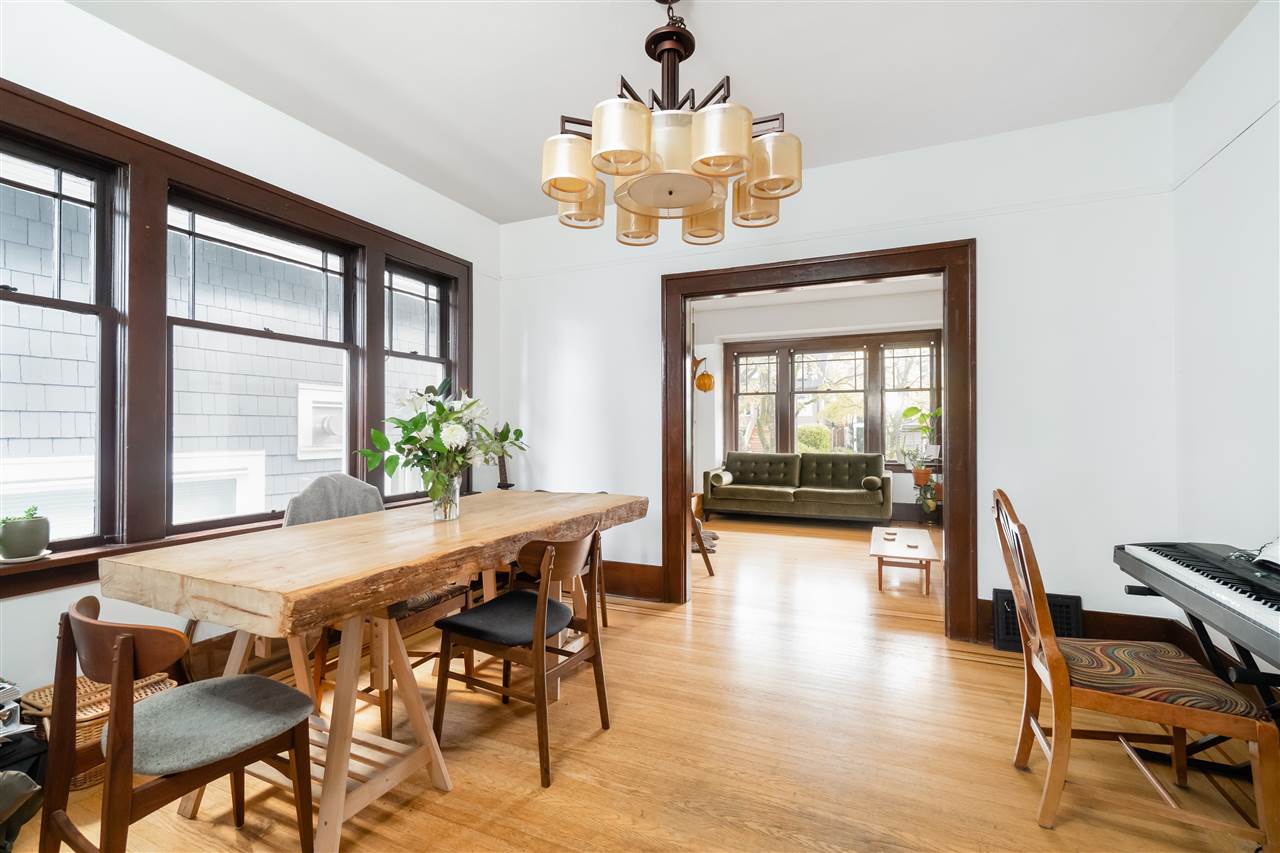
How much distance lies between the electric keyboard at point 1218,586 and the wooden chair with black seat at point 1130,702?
19 cm

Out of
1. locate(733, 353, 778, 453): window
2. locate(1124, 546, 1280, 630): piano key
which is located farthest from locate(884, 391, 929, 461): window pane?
locate(1124, 546, 1280, 630): piano key

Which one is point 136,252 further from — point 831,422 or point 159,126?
point 831,422

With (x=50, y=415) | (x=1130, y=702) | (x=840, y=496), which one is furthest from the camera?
(x=840, y=496)

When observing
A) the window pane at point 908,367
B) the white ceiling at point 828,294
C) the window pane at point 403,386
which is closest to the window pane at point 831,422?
the window pane at point 908,367

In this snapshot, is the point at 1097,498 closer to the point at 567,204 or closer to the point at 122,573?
the point at 567,204

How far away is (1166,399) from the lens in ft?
9.62

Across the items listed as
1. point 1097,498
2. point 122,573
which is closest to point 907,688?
point 1097,498

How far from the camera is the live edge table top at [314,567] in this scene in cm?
131

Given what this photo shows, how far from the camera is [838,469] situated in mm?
7262

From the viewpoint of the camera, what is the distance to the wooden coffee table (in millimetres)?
4121

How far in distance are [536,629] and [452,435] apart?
77 centimetres

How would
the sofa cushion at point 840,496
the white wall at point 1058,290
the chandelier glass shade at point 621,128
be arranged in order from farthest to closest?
the sofa cushion at point 840,496, the white wall at point 1058,290, the chandelier glass shade at point 621,128

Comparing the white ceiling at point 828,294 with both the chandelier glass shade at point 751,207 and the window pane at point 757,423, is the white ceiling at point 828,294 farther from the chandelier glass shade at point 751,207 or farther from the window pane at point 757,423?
the chandelier glass shade at point 751,207

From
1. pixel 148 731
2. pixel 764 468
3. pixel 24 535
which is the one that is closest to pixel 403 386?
pixel 24 535
